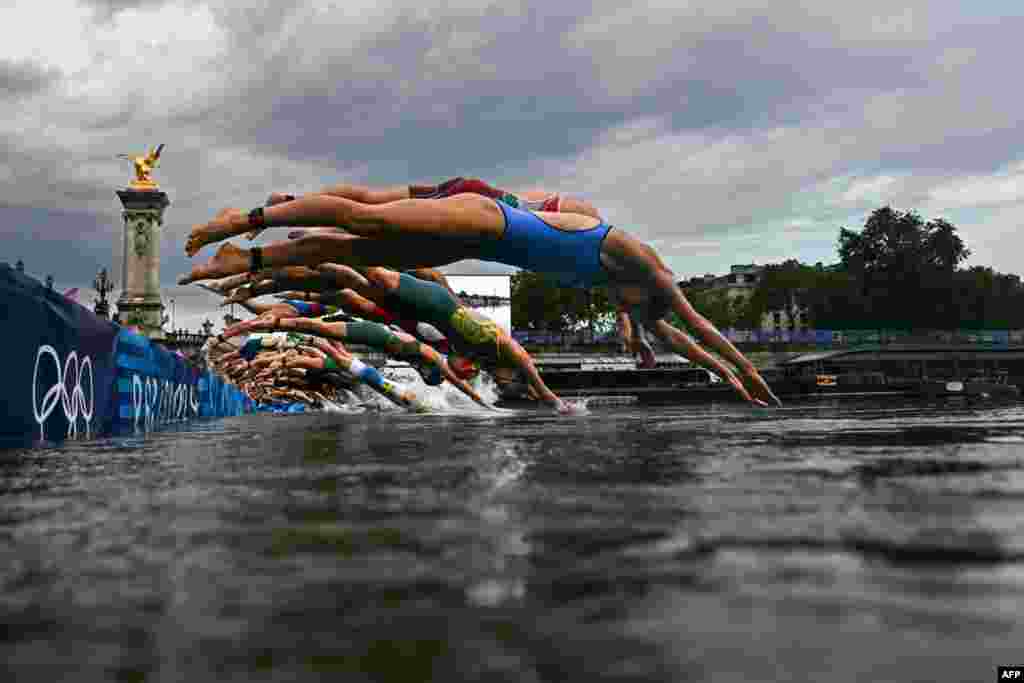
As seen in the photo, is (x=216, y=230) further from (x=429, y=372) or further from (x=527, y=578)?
(x=429, y=372)

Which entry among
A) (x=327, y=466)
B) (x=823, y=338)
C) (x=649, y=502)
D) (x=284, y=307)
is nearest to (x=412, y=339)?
(x=284, y=307)

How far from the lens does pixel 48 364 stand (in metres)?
6.20

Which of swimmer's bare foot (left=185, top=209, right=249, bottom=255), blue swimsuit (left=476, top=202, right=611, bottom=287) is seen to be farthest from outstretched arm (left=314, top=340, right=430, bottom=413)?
swimmer's bare foot (left=185, top=209, right=249, bottom=255)

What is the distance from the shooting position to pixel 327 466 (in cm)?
334

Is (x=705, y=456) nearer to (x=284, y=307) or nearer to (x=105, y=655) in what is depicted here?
(x=105, y=655)

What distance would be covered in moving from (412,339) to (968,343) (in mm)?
65861

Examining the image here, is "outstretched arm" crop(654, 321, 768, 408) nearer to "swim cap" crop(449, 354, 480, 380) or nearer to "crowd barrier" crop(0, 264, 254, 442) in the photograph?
"crowd barrier" crop(0, 264, 254, 442)

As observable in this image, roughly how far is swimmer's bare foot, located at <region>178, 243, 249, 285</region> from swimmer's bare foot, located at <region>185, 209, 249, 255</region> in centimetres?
60

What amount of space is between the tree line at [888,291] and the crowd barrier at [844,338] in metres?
2.29

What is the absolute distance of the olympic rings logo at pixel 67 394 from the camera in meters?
5.95

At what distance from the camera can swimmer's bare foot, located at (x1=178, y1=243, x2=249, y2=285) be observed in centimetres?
738

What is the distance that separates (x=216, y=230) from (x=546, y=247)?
8.71 feet

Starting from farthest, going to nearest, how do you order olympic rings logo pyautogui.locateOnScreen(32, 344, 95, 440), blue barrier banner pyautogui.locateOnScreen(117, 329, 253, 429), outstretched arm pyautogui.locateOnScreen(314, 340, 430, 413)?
outstretched arm pyautogui.locateOnScreen(314, 340, 430, 413)
blue barrier banner pyautogui.locateOnScreen(117, 329, 253, 429)
olympic rings logo pyautogui.locateOnScreen(32, 344, 95, 440)

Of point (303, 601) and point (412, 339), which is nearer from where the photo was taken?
point (303, 601)
